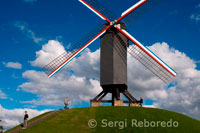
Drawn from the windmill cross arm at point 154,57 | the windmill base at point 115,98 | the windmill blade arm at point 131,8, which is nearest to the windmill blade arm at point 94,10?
the windmill blade arm at point 131,8

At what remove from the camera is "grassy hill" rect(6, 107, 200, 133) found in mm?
24719

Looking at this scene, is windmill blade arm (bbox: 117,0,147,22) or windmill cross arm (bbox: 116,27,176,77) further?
windmill blade arm (bbox: 117,0,147,22)

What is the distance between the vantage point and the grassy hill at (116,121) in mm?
24719

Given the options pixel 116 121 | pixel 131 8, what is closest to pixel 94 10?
pixel 131 8

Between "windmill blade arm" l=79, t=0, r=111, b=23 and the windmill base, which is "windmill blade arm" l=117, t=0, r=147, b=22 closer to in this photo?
"windmill blade arm" l=79, t=0, r=111, b=23

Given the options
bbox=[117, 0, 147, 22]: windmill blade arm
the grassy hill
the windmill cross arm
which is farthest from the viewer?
bbox=[117, 0, 147, 22]: windmill blade arm

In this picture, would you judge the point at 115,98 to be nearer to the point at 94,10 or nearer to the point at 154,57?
the point at 154,57

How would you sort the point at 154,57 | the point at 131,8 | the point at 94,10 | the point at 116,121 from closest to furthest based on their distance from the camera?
the point at 116,121, the point at 154,57, the point at 131,8, the point at 94,10

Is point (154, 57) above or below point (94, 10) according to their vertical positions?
below

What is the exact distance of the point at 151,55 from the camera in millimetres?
36156

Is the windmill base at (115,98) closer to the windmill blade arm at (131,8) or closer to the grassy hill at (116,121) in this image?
the grassy hill at (116,121)

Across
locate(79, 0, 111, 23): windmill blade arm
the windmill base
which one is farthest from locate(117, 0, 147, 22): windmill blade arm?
the windmill base

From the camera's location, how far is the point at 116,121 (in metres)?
26.6

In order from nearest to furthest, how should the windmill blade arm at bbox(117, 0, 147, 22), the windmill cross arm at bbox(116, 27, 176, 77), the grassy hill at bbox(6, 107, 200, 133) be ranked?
the grassy hill at bbox(6, 107, 200, 133) → the windmill cross arm at bbox(116, 27, 176, 77) → the windmill blade arm at bbox(117, 0, 147, 22)
